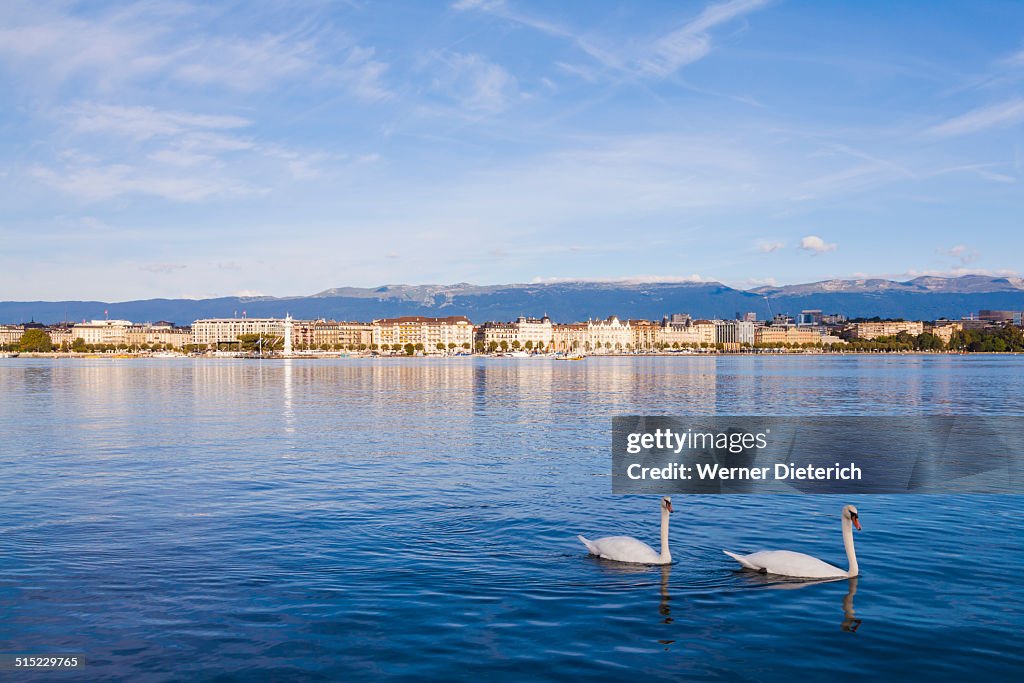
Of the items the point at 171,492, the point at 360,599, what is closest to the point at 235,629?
the point at 360,599

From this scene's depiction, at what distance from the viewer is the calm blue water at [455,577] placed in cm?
811

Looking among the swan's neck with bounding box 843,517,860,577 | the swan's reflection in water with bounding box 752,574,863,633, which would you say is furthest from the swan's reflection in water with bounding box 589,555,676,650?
the swan's neck with bounding box 843,517,860,577

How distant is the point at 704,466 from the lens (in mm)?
21000

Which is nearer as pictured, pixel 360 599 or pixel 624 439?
pixel 360 599

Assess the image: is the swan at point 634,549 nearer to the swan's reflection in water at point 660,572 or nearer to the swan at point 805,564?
the swan's reflection in water at point 660,572

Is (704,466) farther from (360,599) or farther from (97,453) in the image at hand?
(97,453)

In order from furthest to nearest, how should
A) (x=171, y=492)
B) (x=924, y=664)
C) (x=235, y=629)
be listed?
(x=171, y=492)
(x=235, y=629)
(x=924, y=664)

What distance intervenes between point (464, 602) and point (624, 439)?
16608mm

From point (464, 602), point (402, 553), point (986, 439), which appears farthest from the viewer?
point (986, 439)

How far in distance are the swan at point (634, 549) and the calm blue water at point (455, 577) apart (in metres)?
0.22

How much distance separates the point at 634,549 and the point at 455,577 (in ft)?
6.99

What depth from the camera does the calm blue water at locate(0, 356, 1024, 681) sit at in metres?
8.11

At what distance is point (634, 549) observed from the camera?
36.1ft

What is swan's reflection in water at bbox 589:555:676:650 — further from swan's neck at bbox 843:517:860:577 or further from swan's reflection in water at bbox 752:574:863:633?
swan's neck at bbox 843:517:860:577
